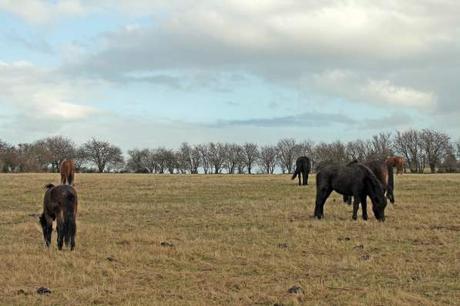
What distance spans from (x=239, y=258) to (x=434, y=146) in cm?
11479

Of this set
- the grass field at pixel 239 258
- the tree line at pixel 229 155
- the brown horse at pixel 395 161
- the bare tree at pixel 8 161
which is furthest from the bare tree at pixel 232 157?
the grass field at pixel 239 258

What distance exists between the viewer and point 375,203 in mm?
18641

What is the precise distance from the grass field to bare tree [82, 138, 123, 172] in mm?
113808

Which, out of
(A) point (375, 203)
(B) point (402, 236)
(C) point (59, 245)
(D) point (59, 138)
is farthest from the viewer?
(D) point (59, 138)

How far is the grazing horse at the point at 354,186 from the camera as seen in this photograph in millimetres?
18641

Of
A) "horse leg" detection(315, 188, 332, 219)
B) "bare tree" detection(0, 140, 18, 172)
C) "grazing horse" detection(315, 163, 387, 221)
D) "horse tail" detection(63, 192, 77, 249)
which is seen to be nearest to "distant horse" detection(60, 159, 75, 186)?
"grazing horse" detection(315, 163, 387, 221)

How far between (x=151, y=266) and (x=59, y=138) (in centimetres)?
13204

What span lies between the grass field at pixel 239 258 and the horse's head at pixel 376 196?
45 centimetres

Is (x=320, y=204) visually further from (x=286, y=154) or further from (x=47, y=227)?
(x=286, y=154)

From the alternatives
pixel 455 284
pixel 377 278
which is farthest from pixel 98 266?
pixel 455 284

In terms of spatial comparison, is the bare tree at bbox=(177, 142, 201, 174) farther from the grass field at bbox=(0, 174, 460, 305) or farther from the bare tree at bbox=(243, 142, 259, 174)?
the grass field at bbox=(0, 174, 460, 305)

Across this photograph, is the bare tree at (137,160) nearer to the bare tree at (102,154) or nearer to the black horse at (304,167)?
the bare tree at (102,154)

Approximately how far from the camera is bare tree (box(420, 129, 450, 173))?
116756 mm

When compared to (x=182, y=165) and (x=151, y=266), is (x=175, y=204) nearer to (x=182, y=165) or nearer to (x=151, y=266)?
(x=151, y=266)
